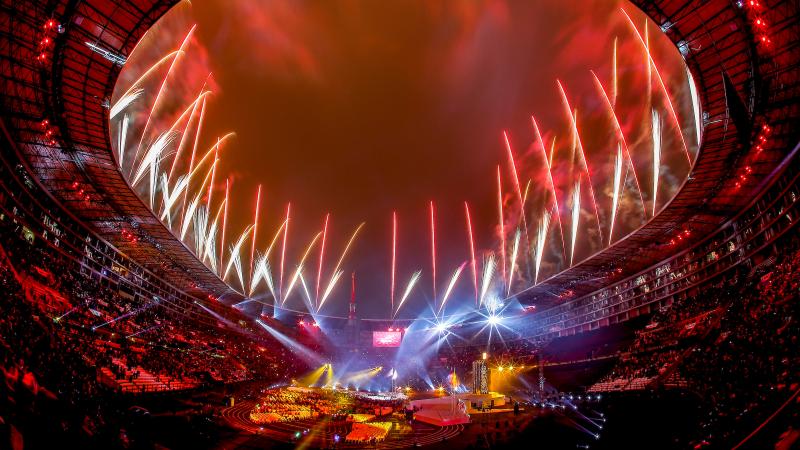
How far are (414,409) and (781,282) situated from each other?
2442cm

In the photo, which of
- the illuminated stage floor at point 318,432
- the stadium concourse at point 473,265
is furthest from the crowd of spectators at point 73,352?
the illuminated stage floor at point 318,432

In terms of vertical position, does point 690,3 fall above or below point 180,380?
above

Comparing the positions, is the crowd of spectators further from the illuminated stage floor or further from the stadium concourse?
the illuminated stage floor

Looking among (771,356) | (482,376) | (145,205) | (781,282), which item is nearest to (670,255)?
(781,282)

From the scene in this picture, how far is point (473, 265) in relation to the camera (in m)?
43.5

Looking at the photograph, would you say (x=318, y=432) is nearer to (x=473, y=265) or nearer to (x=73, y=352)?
(x=73, y=352)

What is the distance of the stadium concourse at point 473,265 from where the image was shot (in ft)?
53.3

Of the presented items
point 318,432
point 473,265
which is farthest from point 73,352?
point 473,265

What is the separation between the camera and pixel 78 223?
36500 mm

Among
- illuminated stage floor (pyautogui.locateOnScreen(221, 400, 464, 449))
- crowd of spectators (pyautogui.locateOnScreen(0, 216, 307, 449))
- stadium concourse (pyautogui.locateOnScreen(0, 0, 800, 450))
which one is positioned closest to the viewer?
crowd of spectators (pyautogui.locateOnScreen(0, 216, 307, 449))

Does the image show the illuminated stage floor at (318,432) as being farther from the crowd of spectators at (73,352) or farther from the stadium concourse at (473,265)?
the crowd of spectators at (73,352)

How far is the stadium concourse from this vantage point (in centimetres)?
1623

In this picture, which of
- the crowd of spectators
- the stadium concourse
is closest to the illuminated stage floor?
the stadium concourse

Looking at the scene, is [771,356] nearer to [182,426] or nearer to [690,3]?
[690,3]
